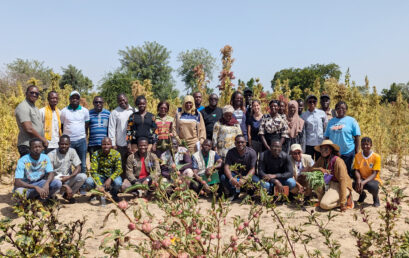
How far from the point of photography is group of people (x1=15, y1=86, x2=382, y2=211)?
15.4 ft

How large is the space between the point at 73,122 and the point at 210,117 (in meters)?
2.28

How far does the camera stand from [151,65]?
42.4m

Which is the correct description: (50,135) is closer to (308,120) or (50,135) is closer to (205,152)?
(205,152)

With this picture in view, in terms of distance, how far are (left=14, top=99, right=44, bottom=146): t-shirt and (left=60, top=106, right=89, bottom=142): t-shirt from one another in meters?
0.35

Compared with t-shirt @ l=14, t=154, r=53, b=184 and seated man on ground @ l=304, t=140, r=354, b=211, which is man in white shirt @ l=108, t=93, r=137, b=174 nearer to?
t-shirt @ l=14, t=154, r=53, b=184

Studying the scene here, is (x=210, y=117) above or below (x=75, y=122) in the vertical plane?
above

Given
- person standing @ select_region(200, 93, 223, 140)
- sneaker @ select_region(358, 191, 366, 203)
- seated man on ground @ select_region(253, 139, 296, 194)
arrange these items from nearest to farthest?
1. sneaker @ select_region(358, 191, 366, 203)
2. seated man on ground @ select_region(253, 139, 296, 194)
3. person standing @ select_region(200, 93, 223, 140)

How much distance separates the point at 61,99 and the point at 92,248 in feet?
25.6

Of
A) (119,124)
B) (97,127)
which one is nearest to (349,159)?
(119,124)

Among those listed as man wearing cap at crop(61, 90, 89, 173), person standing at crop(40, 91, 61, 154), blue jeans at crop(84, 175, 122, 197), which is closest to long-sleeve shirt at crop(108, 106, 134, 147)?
man wearing cap at crop(61, 90, 89, 173)

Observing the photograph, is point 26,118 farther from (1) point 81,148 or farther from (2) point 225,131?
(2) point 225,131

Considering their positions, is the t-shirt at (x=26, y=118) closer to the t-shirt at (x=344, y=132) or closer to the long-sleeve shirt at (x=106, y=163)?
the long-sleeve shirt at (x=106, y=163)

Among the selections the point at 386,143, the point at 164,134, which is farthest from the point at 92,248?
the point at 386,143

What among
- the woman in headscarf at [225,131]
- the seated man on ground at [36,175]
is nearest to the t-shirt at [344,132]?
the woman in headscarf at [225,131]
